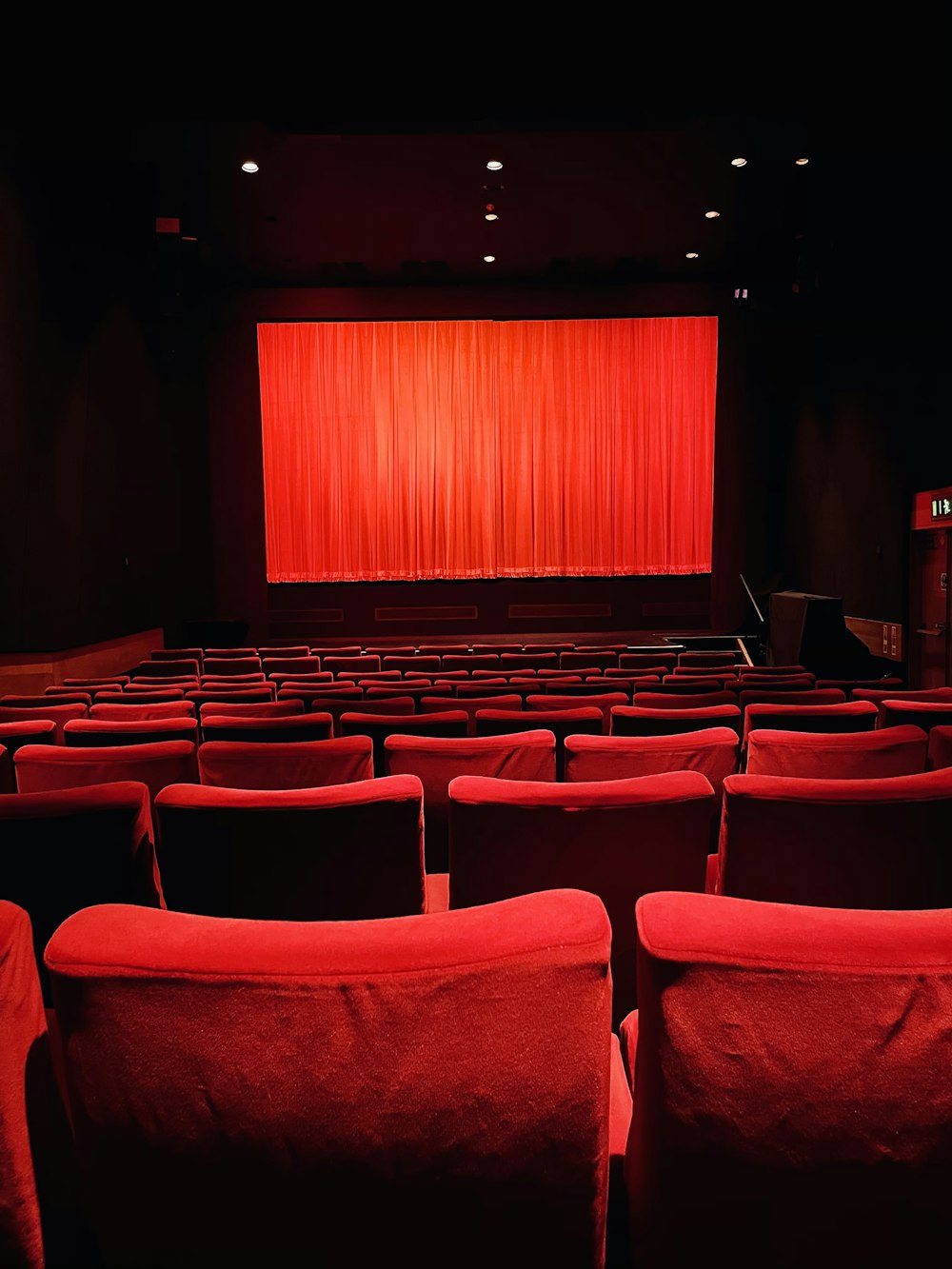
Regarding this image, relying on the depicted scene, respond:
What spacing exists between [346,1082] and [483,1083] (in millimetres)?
137

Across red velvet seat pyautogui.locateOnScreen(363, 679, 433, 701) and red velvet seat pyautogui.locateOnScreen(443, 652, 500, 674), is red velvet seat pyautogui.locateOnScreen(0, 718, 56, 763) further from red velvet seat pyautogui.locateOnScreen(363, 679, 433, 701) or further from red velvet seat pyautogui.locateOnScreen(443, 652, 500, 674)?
red velvet seat pyautogui.locateOnScreen(443, 652, 500, 674)

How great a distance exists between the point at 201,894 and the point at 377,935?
99 cm

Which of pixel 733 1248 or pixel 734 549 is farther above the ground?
pixel 734 549

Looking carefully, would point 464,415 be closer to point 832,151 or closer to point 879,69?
point 832,151

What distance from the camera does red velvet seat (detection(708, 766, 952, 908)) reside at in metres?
1.56

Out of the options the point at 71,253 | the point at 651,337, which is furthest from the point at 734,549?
the point at 71,253

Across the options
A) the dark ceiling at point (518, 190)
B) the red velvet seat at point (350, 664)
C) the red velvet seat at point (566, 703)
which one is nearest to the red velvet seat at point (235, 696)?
the red velvet seat at point (566, 703)

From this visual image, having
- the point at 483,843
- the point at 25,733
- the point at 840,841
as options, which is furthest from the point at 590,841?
the point at 25,733

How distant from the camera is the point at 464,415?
1334 centimetres

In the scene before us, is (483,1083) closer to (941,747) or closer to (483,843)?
(483,843)

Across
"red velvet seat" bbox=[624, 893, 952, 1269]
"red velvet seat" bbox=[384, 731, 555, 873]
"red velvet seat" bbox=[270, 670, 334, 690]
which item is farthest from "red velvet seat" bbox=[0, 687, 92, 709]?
"red velvet seat" bbox=[624, 893, 952, 1269]

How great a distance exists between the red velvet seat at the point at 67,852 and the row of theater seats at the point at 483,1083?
0.75 meters

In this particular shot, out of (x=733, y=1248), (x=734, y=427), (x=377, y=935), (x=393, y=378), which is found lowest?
(x=733, y=1248)

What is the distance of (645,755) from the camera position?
2.28 metres
